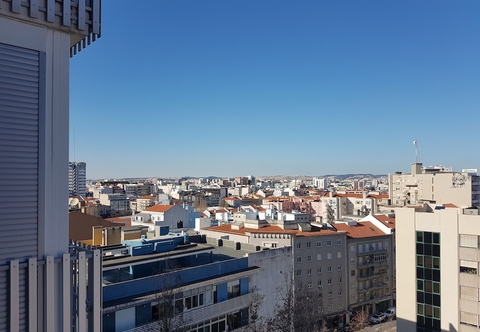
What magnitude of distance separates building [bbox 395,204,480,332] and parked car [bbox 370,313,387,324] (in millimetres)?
18656

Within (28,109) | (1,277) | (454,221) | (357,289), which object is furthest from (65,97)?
(357,289)

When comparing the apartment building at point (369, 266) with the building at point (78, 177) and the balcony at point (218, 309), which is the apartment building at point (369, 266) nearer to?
the balcony at point (218, 309)

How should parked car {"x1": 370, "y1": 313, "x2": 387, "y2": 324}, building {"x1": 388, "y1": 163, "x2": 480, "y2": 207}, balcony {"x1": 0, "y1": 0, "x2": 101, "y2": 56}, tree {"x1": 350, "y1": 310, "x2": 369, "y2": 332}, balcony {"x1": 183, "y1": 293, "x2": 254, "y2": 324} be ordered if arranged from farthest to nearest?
building {"x1": 388, "y1": 163, "x2": 480, "y2": 207}, parked car {"x1": 370, "y1": 313, "x2": 387, "y2": 324}, tree {"x1": 350, "y1": 310, "x2": 369, "y2": 332}, balcony {"x1": 183, "y1": 293, "x2": 254, "y2": 324}, balcony {"x1": 0, "y1": 0, "x2": 101, "y2": 56}

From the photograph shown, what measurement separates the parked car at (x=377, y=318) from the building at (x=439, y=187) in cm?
2225

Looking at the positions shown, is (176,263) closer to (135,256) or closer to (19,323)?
(135,256)

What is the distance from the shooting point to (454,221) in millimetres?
18141

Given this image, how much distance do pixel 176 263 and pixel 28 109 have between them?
10689 mm

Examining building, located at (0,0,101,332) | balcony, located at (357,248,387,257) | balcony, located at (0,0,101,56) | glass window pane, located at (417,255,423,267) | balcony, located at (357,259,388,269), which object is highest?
balcony, located at (0,0,101,56)

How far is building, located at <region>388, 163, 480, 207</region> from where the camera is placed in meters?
60.6

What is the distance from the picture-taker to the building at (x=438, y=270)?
695 inches

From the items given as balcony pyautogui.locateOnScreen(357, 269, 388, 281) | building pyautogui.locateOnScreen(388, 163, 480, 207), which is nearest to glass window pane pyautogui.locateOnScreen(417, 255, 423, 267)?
balcony pyautogui.locateOnScreen(357, 269, 388, 281)

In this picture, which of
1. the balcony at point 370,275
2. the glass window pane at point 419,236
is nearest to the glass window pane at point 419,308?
the glass window pane at point 419,236

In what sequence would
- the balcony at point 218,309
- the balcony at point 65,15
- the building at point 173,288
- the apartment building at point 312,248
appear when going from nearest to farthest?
the balcony at point 65,15
the building at point 173,288
the balcony at point 218,309
the apartment building at point 312,248

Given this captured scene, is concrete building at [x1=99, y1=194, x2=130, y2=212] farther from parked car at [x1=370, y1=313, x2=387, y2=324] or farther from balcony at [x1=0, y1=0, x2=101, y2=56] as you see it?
balcony at [x1=0, y1=0, x2=101, y2=56]
